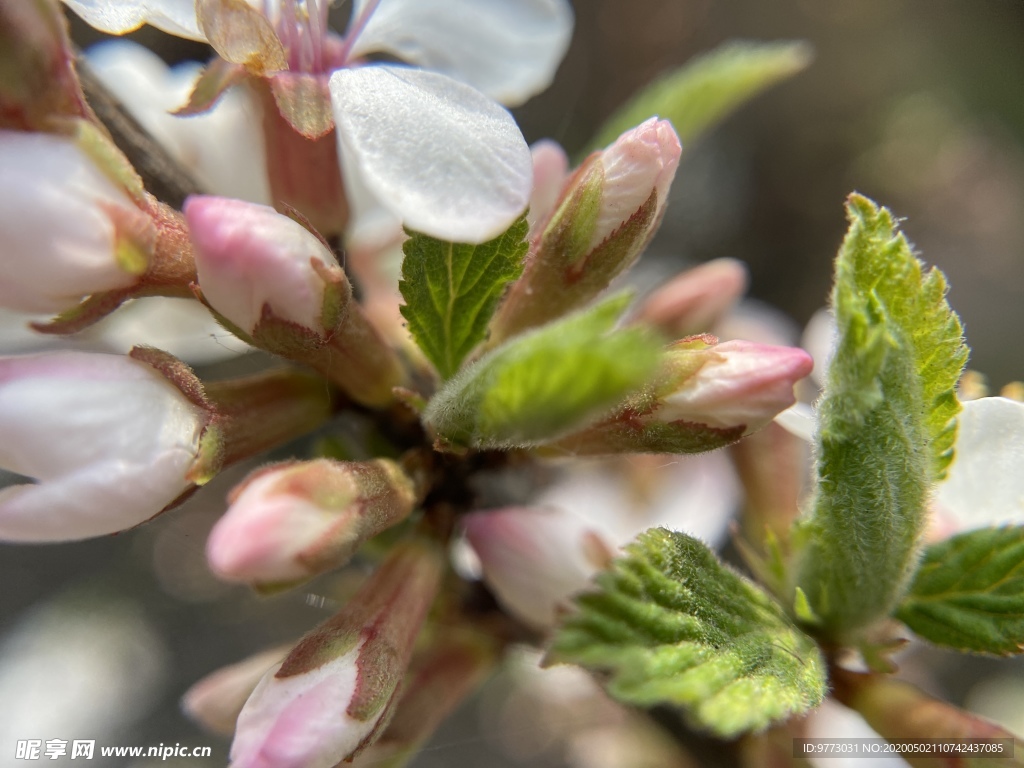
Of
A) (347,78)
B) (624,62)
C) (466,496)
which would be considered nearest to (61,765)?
(466,496)

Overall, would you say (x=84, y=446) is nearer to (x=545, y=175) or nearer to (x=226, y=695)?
(x=226, y=695)

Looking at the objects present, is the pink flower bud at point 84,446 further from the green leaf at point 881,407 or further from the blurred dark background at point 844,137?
the blurred dark background at point 844,137

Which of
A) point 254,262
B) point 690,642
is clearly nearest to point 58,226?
point 254,262

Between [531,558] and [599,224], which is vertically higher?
[599,224]

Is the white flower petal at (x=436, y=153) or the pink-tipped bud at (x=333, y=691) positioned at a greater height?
the white flower petal at (x=436, y=153)

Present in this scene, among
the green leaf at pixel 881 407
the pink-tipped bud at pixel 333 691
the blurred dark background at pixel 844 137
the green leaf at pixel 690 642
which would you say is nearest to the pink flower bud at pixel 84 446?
the pink-tipped bud at pixel 333 691

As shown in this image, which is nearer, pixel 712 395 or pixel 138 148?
pixel 712 395

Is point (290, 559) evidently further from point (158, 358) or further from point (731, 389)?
point (731, 389)
